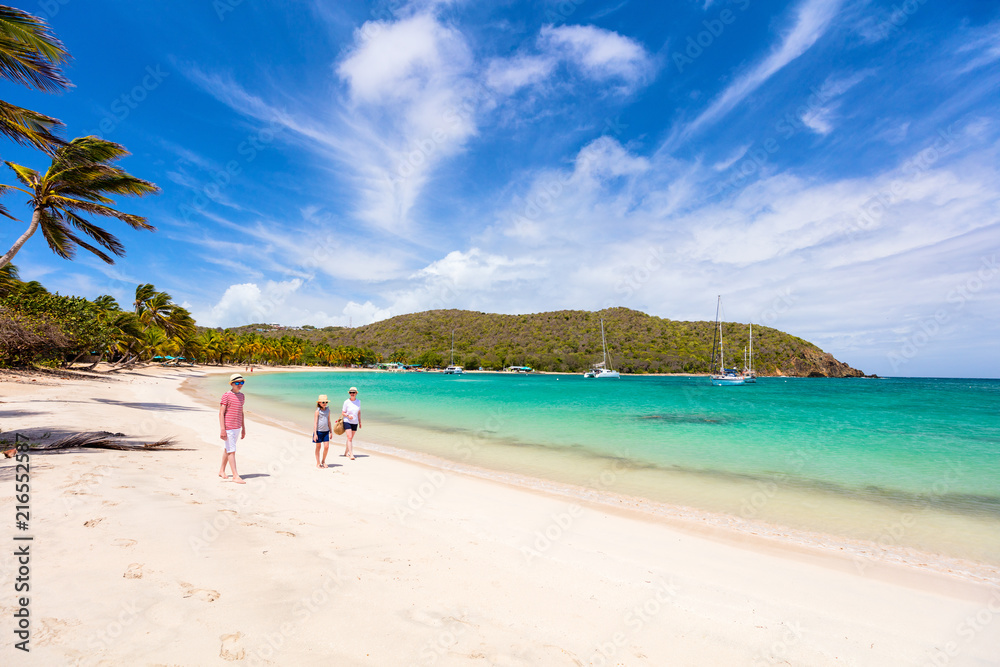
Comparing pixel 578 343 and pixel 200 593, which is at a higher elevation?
pixel 578 343

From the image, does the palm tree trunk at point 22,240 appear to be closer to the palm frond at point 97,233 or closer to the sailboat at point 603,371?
the palm frond at point 97,233

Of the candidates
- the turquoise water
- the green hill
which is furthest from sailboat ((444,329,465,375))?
the turquoise water

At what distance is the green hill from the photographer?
115 m

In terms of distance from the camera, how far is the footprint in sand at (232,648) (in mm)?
2758

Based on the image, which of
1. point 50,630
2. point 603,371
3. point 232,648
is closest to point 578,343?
point 603,371

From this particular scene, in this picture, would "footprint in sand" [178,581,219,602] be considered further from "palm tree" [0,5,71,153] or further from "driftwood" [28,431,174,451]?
"palm tree" [0,5,71,153]

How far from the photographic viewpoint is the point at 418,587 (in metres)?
4.02

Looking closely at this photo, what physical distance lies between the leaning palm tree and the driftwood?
4261mm

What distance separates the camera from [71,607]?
3.04 m

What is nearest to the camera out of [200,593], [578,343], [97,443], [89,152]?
[200,593]

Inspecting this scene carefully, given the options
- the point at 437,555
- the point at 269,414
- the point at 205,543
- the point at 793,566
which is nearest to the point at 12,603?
the point at 205,543

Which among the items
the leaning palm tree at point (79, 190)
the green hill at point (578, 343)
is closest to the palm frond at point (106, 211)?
the leaning palm tree at point (79, 190)

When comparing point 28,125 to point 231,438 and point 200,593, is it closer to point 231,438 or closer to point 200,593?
point 231,438

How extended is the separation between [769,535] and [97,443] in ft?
42.3
